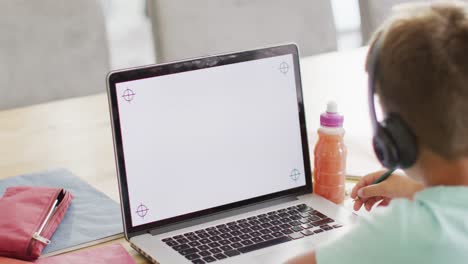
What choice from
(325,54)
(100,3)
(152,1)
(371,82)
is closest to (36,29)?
(100,3)

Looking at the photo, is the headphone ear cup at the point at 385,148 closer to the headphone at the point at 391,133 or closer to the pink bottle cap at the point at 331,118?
the headphone at the point at 391,133

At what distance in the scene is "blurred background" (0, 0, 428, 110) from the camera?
2064 millimetres

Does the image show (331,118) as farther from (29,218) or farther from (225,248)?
(29,218)

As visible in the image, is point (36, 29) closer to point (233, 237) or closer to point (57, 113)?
point (57, 113)

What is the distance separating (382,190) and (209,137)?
11.8 inches

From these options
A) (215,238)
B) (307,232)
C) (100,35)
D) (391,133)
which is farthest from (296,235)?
(100,35)

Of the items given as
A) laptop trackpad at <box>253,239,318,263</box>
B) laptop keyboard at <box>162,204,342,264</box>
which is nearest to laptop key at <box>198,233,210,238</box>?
laptop keyboard at <box>162,204,342,264</box>

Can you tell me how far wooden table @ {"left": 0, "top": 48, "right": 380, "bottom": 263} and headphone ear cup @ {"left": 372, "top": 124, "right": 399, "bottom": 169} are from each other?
52 cm

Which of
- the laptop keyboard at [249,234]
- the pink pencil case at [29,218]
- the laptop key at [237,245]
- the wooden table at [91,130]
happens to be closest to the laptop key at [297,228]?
the laptop keyboard at [249,234]

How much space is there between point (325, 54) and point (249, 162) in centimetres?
99

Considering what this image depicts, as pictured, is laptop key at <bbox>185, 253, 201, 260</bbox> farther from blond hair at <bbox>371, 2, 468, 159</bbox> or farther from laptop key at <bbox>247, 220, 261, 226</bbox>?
blond hair at <bbox>371, 2, 468, 159</bbox>

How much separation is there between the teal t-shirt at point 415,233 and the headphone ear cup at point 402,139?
4 cm

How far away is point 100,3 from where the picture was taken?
7.03 feet

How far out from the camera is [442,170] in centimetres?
93
